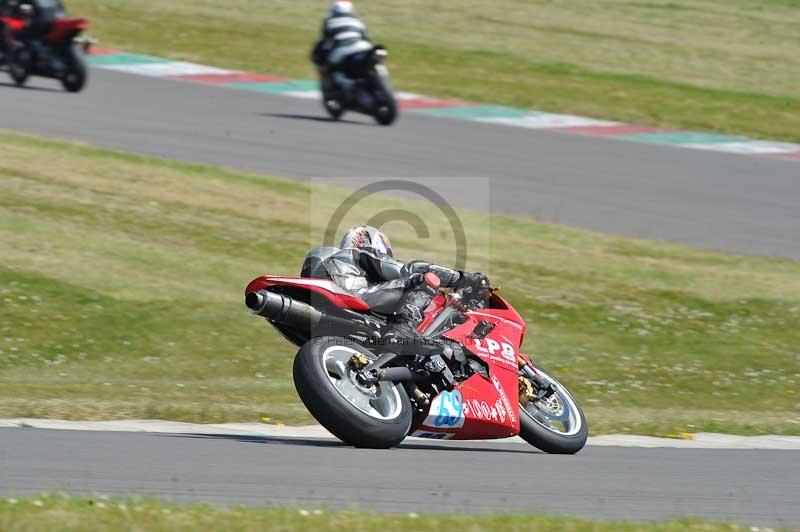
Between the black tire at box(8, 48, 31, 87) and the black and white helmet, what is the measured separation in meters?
15.5

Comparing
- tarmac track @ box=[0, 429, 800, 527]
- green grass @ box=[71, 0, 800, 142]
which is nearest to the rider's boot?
tarmac track @ box=[0, 429, 800, 527]

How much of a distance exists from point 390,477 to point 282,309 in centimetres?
127

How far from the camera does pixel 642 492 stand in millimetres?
7082

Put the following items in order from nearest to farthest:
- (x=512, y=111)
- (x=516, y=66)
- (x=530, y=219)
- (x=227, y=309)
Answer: (x=227, y=309)
(x=530, y=219)
(x=512, y=111)
(x=516, y=66)

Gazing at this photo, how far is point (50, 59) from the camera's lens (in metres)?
22.5

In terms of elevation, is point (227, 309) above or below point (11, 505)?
below

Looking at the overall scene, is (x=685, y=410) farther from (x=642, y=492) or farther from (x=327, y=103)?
(x=327, y=103)

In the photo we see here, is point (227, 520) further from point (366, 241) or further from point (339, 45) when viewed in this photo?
point (339, 45)

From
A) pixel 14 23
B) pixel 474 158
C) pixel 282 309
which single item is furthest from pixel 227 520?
pixel 14 23

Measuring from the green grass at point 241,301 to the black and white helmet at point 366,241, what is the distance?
2041mm

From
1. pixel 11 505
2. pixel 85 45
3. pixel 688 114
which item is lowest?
pixel 688 114

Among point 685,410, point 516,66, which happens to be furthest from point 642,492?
point 516,66

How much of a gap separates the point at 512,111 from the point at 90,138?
8.00 metres

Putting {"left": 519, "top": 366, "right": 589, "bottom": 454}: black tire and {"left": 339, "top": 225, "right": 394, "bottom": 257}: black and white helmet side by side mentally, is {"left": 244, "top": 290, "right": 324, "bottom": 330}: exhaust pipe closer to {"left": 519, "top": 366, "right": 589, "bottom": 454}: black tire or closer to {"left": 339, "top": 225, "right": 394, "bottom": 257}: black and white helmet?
{"left": 339, "top": 225, "right": 394, "bottom": 257}: black and white helmet
